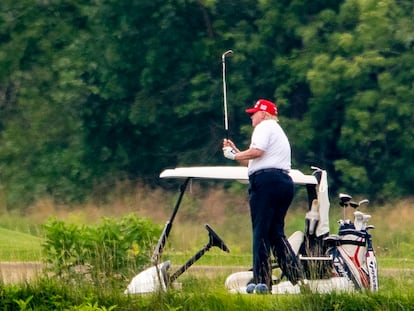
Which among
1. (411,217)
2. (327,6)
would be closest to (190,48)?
(327,6)

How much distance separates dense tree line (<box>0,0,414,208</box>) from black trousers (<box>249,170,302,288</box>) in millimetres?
14425

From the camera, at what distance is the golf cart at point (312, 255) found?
39.3ft

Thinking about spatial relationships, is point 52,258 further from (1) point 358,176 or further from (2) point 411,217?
(1) point 358,176

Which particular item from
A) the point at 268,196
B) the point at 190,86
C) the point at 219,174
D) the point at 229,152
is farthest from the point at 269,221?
the point at 190,86

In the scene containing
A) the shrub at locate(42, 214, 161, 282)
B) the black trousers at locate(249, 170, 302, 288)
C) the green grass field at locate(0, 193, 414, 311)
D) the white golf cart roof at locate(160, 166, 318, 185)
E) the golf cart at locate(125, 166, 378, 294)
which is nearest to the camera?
the green grass field at locate(0, 193, 414, 311)

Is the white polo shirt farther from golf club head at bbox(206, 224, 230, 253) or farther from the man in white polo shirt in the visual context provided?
golf club head at bbox(206, 224, 230, 253)

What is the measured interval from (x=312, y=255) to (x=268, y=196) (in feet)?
2.23

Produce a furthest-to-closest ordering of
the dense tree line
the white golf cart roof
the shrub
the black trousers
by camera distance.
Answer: the dense tree line, the shrub, the white golf cart roof, the black trousers

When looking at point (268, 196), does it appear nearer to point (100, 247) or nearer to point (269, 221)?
point (269, 221)

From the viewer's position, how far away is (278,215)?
12289 mm

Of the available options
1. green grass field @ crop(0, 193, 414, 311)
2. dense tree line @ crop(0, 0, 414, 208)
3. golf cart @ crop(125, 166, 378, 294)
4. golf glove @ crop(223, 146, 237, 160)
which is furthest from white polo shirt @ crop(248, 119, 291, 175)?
dense tree line @ crop(0, 0, 414, 208)

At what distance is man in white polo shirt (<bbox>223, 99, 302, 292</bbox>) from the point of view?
39.9ft

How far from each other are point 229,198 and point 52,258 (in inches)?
517

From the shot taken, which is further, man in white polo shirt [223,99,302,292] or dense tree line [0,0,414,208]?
dense tree line [0,0,414,208]
